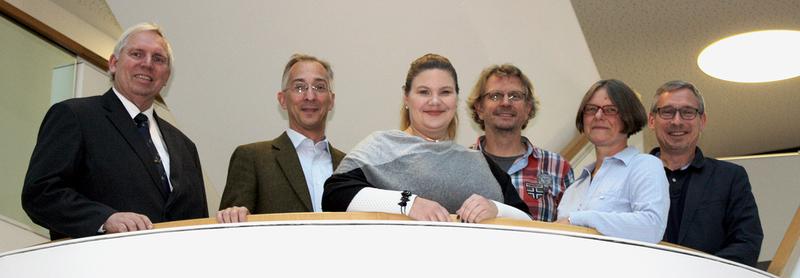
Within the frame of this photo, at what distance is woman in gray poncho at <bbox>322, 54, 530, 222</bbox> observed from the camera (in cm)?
262

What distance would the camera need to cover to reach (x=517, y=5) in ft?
15.5

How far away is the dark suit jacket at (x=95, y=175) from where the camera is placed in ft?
8.86

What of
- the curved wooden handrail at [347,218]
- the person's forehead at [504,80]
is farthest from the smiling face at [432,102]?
the person's forehead at [504,80]

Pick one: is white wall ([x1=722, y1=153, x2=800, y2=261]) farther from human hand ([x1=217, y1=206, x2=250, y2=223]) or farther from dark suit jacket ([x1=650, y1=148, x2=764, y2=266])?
human hand ([x1=217, y1=206, x2=250, y2=223])

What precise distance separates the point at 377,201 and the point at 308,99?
0.95m

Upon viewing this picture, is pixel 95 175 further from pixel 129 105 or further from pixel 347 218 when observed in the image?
pixel 347 218

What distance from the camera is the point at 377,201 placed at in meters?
2.63

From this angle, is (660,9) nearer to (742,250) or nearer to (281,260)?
(742,250)

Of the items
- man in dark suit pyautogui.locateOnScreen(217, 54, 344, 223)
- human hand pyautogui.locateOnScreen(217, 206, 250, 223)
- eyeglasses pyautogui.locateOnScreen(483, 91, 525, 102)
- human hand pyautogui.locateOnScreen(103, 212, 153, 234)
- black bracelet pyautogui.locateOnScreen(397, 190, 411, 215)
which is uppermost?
eyeglasses pyautogui.locateOnScreen(483, 91, 525, 102)

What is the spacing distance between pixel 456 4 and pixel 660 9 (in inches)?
112

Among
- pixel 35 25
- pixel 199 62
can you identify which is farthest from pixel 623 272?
pixel 35 25

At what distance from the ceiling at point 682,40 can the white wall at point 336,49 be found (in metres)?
2.12

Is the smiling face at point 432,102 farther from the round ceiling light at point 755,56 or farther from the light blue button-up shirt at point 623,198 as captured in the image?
the round ceiling light at point 755,56

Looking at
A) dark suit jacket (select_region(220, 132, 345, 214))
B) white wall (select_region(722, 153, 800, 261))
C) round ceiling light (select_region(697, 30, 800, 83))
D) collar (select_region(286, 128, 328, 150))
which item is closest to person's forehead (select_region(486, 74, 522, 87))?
collar (select_region(286, 128, 328, 150))
